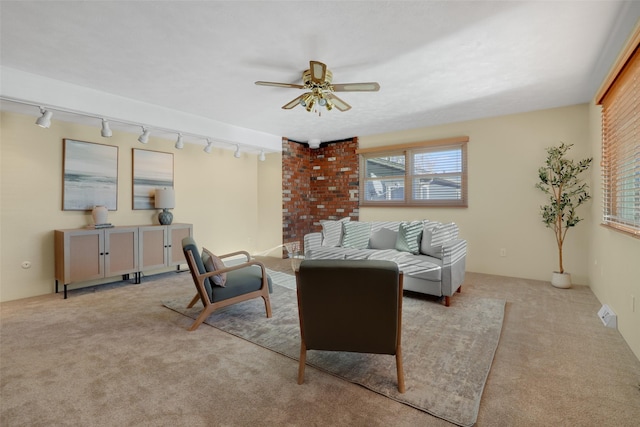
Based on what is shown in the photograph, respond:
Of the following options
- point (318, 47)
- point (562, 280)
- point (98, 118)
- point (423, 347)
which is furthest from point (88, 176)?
point (562, 280)

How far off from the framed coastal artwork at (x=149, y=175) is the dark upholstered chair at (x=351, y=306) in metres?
4.00

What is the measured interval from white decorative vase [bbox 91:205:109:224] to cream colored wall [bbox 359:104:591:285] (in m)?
5.15

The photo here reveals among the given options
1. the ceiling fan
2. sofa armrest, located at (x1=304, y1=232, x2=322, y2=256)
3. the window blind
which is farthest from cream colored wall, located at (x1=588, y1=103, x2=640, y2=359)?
sofa armrest, located at (x1=304, y1=232, x2=322, y2=256)

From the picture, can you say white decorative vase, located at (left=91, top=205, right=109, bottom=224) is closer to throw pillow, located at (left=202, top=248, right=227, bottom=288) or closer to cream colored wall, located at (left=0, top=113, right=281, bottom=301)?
cream colored wall, located at (left=0, top=113, right=281, bottom=301)

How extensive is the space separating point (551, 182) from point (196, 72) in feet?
15.2

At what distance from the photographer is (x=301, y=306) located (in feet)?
6.11

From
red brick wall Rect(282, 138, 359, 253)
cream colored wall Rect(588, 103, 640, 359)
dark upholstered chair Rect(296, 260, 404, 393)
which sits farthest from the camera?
red brick wall Rect(282, 138, 359, 253)

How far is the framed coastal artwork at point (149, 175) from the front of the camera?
183 inches

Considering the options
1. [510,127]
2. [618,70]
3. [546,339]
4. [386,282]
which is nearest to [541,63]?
[618,70]

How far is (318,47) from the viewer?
2.55m

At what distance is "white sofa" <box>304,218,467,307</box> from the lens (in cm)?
325

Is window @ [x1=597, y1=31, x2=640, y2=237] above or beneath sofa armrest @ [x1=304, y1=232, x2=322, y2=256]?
above

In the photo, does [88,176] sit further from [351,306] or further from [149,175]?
[351,306]

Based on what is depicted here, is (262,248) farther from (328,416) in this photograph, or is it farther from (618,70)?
(618,70)
